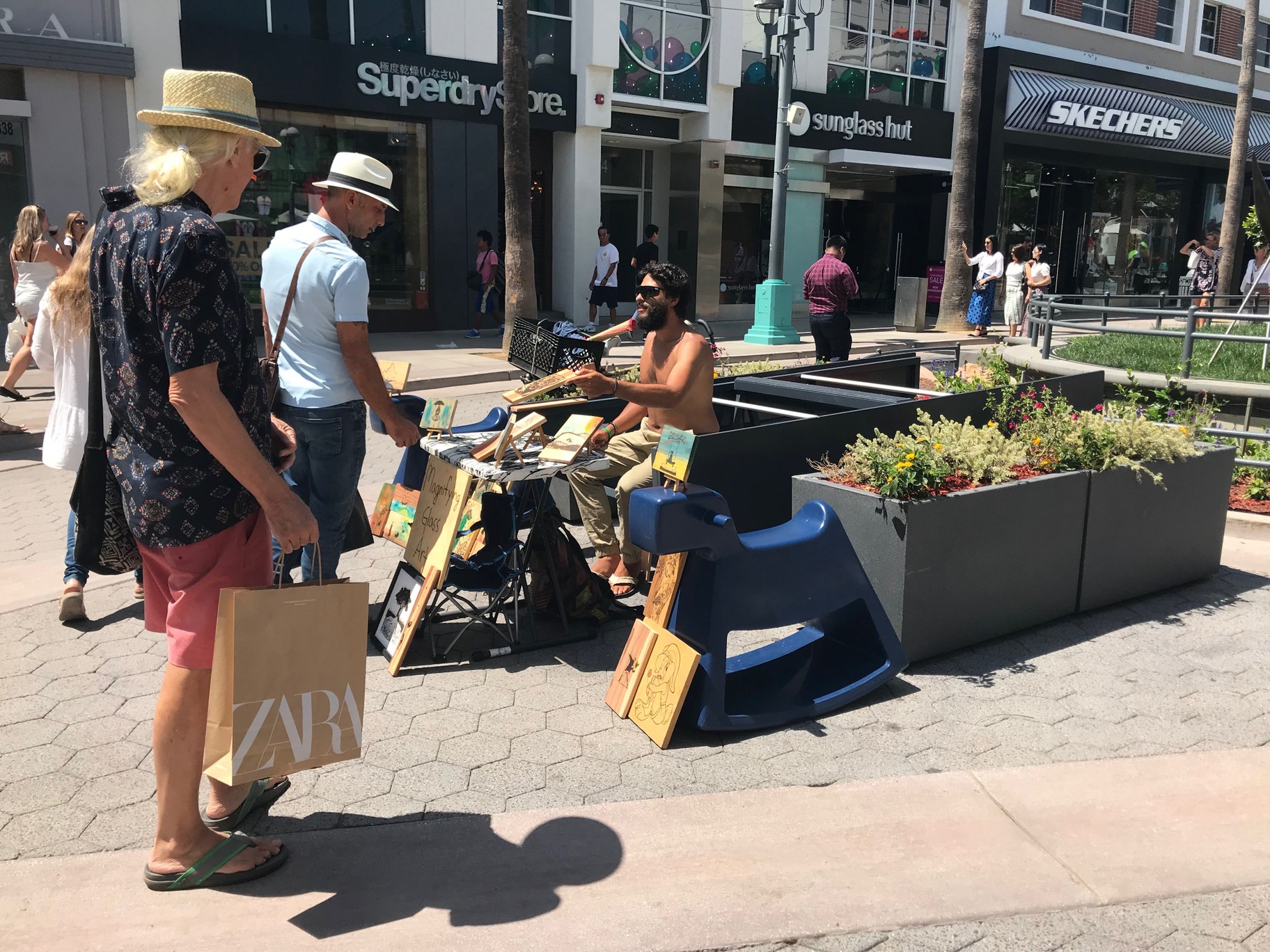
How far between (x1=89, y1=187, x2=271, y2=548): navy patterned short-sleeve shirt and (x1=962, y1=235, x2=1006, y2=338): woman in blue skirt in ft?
60.0

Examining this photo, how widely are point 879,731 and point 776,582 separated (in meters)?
0.68

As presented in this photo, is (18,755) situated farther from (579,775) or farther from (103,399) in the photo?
(579,775)

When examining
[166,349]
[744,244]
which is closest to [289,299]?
[166,349]

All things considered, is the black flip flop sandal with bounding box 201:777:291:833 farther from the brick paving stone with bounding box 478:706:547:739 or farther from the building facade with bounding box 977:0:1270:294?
the building facade with bounding box 977:0:1270:294

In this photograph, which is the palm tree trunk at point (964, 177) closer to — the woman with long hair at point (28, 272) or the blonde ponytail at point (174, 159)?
the woman with long hair at point (28, 272)

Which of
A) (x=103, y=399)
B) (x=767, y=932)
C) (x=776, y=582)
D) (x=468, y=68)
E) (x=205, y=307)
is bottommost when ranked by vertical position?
(x=767, y=932)

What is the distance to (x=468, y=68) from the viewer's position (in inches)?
682

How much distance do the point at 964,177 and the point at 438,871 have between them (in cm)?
1937

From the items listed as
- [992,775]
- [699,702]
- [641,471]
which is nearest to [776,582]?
[699,702]

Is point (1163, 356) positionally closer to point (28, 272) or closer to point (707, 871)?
point (707, 871)

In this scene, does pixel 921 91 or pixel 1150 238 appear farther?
pixel 1150 238

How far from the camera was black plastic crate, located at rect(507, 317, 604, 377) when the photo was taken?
4.50 meters

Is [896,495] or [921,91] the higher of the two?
[921,91]

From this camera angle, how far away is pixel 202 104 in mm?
2662
